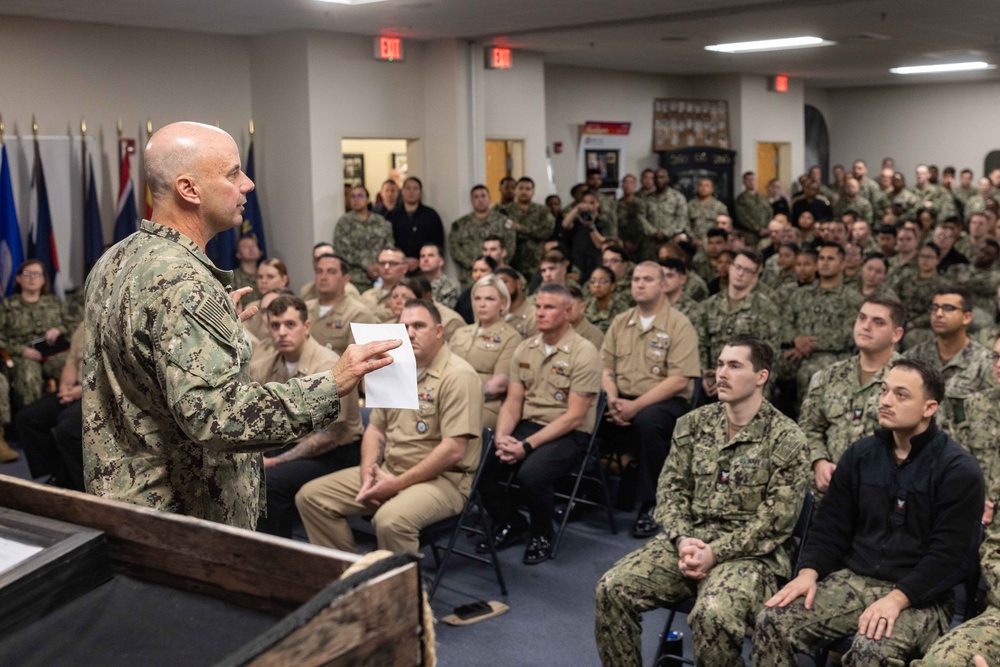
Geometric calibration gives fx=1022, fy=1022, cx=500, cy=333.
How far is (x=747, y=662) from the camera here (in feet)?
11.7


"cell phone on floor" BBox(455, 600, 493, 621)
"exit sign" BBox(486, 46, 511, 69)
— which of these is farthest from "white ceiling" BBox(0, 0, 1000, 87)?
"cell phone on floor" BBox(455, 600, 493, 621)

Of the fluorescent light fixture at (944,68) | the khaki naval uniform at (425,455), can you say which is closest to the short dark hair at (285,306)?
the khaki naval uniform at (425,455)

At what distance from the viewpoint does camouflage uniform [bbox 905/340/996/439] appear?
4.15 m

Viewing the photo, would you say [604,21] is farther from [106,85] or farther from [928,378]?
[928,378]

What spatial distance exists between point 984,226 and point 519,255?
14.1 feet

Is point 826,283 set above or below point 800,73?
below

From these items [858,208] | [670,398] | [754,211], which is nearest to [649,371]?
[670,398]

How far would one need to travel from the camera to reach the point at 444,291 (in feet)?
23.9

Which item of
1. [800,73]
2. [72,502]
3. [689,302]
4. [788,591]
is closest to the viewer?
[72,502]

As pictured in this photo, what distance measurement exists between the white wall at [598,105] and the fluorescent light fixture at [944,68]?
2992 millimetres

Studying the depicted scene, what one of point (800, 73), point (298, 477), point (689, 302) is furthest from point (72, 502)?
point (800, 73)

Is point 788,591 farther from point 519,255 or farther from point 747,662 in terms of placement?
point 519,255

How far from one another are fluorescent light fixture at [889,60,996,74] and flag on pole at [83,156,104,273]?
1045 cm

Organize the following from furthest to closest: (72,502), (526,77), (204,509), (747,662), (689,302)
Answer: (526,77)
(689,302)
(747,662)
(204,509)
(72,502)
